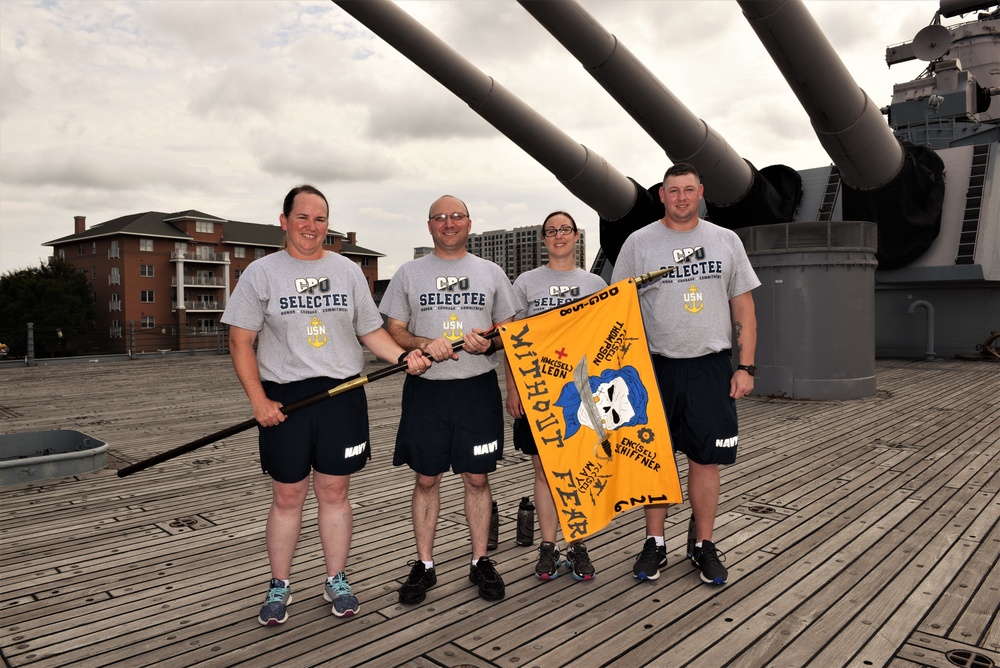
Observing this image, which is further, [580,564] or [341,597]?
[580,564]

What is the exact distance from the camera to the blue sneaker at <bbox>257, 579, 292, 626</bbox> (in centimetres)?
285

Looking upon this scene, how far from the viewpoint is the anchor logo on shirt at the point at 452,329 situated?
10.2ft

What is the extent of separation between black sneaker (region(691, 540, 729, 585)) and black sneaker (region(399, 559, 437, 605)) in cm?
123

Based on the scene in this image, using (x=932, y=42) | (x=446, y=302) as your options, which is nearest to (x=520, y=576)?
(x=446, y=302)

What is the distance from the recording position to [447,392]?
3.10 m

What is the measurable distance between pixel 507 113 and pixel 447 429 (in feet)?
21.7

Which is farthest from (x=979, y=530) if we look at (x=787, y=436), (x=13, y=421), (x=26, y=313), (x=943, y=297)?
(x=26, y=313)

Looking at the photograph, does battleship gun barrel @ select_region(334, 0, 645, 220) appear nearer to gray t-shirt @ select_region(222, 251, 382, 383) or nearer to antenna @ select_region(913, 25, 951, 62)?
gray t-shirt @ select_region(222, 251, 382, 383)

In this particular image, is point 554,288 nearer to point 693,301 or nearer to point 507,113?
point 693,301

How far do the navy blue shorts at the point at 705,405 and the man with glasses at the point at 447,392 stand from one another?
870 millimetres

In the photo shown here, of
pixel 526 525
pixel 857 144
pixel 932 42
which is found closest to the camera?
pixel 526 525

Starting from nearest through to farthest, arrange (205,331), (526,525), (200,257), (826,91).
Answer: (526,525) → (826,91) → (205,331) → (200,257)

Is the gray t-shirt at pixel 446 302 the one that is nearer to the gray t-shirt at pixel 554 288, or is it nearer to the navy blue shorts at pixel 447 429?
the navy blue shorts at pixel 447 429

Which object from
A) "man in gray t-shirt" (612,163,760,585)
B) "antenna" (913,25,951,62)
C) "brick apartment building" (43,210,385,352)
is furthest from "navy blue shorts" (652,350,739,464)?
"brick apartment building" (43,210,385,352)
